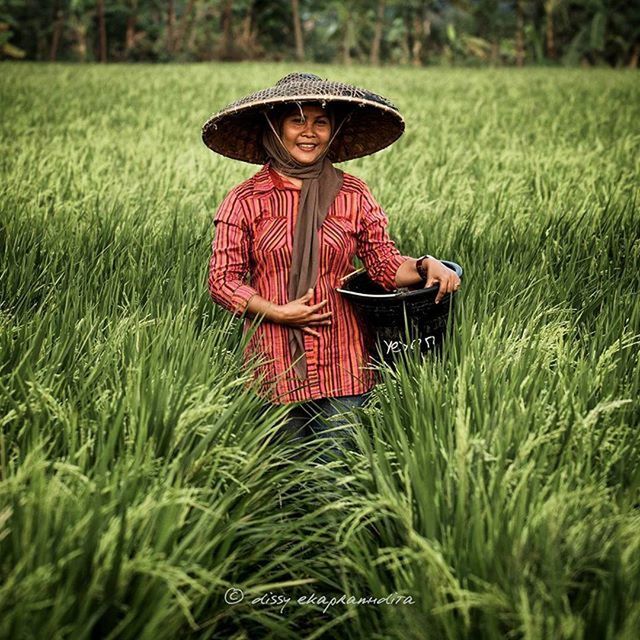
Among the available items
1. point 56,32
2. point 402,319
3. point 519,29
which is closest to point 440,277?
point 402,319

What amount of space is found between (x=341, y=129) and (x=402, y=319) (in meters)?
0.57

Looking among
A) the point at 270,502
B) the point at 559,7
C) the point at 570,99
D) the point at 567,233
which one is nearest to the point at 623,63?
the point at 559,7

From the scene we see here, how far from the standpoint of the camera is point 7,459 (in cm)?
156

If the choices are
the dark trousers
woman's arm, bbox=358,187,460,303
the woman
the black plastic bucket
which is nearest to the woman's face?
the woman

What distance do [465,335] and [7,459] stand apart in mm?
1057

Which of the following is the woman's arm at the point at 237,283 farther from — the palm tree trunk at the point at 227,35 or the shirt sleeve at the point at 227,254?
the palm tree trunk at the point at 227,35

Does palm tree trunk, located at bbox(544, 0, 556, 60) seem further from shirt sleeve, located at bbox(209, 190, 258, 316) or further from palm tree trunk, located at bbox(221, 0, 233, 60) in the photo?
shirt sleeve, located at bbox(209, 190, 258, 316)

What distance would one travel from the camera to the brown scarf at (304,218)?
1980mm

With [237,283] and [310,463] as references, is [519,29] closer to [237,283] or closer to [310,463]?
[237,283]

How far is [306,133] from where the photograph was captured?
1977mm

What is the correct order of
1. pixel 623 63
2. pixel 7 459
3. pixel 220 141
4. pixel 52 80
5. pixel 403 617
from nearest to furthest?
pixel 403 617
pixel 7 459
pixel 220 141
pixel 52 80
pixel 623 63

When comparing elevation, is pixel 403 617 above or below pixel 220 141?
below

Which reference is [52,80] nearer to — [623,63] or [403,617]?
[403,617]

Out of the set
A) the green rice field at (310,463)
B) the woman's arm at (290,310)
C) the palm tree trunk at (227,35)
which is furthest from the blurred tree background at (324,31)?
the woman's arm at (290,310)
